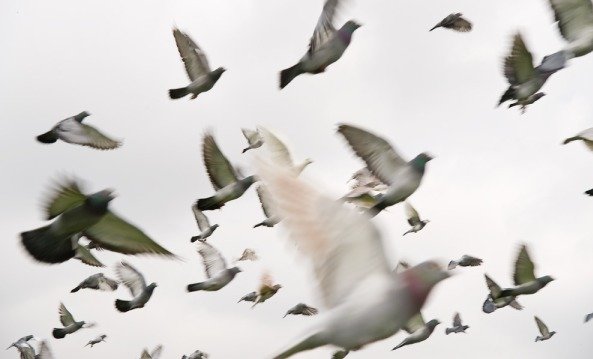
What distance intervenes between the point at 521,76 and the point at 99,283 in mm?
12425

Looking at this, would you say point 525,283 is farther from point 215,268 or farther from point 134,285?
point 134,285

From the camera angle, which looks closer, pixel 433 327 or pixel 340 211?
pixel 340 211

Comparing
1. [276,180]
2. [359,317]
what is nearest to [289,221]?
[276,180]

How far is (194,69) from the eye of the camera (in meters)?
17.3

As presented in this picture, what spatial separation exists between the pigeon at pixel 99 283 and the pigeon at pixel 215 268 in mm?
3176

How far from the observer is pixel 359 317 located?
17.8 feet

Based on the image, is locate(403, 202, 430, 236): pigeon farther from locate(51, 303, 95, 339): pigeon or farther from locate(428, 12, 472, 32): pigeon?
locate(51, 303, 95, 339): pigeon

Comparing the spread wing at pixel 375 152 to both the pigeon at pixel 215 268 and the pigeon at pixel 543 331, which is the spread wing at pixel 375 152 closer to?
the pigeon at pixel 215 268

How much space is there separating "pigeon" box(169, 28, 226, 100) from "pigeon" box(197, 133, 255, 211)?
1.02 meters

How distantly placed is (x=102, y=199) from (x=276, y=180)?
633 cm

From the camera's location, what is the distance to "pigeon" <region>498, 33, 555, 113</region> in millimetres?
16156

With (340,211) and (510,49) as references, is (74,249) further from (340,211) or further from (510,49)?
(510,49)

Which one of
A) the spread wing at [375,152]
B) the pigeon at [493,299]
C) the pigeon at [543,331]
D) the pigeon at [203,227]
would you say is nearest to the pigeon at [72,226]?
the spread wing at [375,152]

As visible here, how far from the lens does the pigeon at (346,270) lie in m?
5.43
